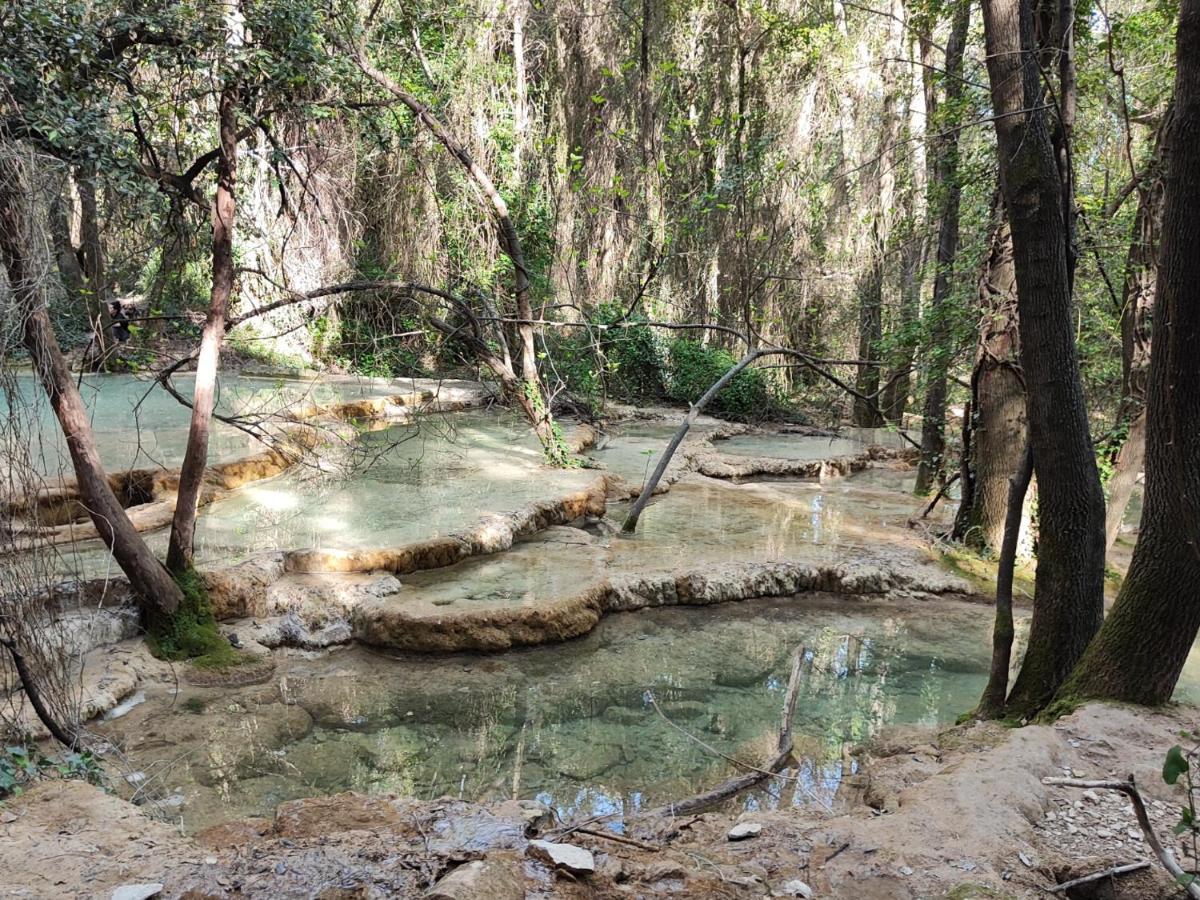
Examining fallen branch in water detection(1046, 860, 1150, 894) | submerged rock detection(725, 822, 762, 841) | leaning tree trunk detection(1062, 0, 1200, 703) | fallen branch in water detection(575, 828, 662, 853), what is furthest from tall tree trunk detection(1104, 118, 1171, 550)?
fallen branch in water detection(575, 828, 662, 853)

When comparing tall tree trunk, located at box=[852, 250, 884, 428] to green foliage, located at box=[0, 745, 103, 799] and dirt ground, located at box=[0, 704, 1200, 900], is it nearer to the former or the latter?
dirt ground, located at box=[0, 704, 1200, 900]

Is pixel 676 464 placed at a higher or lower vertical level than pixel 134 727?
higher

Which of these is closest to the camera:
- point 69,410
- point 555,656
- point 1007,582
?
point 1007,582

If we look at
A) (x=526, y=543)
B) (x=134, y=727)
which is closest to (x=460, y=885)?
(x=134, y=727)

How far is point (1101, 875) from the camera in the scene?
2.39 m

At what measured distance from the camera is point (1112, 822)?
2.82 meters

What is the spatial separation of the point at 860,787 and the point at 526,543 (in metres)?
4.17

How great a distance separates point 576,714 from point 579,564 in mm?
1922

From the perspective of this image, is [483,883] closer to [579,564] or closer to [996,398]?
[579,564]

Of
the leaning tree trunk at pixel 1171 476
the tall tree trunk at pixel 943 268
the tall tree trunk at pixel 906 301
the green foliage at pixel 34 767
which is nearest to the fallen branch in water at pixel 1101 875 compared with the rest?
the leaning tree trunk at pixel 1171 476

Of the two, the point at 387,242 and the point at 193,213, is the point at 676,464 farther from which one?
the point at 387,242

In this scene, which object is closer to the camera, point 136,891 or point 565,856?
point 136,891

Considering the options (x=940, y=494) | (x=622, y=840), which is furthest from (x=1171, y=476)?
(x=940, y=494)

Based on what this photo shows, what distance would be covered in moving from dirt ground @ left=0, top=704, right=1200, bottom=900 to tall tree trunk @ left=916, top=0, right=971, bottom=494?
5.27 meters
